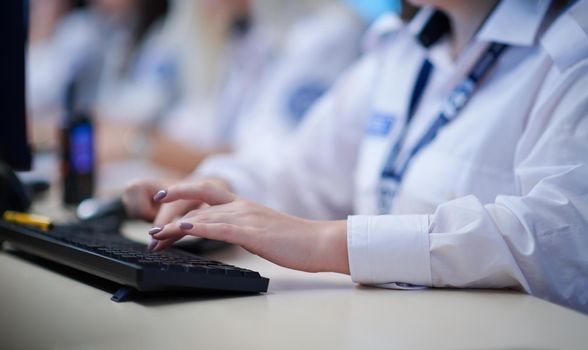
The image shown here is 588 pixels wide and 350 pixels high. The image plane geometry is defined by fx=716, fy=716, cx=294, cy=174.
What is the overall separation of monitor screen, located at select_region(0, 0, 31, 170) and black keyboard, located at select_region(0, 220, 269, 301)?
1.06 ft

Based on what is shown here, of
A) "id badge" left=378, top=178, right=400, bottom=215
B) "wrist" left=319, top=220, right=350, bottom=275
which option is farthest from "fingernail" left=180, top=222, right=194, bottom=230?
"id badge" left=378, top=178, right=400, bottom=215

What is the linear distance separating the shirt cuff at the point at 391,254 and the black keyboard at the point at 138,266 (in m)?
0.12

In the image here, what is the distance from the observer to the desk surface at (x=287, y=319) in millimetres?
684

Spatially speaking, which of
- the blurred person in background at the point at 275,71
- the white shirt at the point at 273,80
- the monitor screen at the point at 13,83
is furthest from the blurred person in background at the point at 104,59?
the monitor screen at the point at 13,83

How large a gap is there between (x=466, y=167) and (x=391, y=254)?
32cm

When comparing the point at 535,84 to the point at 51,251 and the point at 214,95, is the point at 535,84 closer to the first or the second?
the point at 51,251

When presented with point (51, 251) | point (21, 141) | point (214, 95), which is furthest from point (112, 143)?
point (51, 251)

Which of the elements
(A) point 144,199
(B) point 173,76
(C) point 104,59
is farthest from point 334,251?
(C) point 104,59

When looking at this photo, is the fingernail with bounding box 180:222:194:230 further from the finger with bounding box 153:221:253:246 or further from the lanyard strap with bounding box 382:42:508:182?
the lanyard strap with bounding box 382:42:508:182

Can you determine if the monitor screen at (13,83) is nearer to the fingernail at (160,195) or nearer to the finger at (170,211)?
the finger at (170,211)

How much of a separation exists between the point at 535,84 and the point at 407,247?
389 mm

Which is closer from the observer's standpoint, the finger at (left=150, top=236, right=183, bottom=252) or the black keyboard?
the black keyboard

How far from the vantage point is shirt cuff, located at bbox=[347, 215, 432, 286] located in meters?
0.88

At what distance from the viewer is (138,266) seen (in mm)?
771
